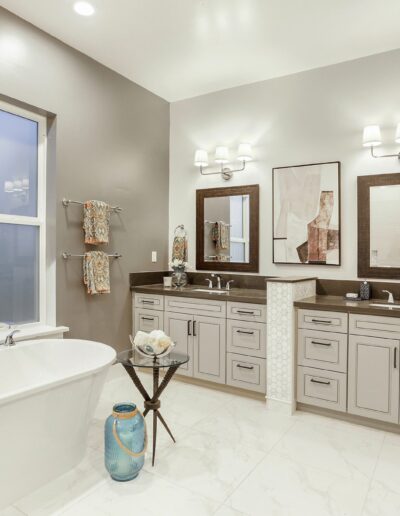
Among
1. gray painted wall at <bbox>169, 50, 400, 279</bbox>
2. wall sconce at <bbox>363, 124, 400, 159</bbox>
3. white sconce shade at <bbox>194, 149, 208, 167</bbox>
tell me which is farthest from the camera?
white sconce shade at <bbox>194, 149, 208, 167</bbox>

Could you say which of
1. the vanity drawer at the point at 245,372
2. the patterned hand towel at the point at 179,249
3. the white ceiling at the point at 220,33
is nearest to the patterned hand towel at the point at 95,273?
the patterned hand towel at the point at 179,249

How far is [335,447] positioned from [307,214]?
2015mm

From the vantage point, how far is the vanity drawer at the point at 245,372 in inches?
131

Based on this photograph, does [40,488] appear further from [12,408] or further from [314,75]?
[314,75]

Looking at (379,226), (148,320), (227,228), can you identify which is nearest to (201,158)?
(227,228)

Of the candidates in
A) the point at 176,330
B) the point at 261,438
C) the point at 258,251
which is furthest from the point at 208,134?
the point at 261,438

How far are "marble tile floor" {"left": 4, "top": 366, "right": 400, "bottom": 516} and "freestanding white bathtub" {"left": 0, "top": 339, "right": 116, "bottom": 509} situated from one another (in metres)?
0.10

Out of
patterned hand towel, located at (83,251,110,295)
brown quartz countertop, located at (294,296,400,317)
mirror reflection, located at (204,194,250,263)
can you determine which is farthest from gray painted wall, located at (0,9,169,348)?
brown quartz countertop, located at (294,296,400,317)

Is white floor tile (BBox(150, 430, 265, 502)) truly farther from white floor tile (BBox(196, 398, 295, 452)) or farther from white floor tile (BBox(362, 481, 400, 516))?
white floor tile (BBox(362, 481, 400, 516))

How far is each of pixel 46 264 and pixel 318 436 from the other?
8.24ft

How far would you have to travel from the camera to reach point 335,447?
258 cm

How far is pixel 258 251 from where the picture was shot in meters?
3.96

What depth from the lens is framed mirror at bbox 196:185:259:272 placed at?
13.1 feet

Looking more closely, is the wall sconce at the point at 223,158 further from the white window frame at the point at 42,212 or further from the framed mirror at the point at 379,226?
the white window frame at the point at 42,212
